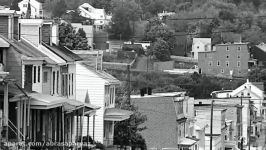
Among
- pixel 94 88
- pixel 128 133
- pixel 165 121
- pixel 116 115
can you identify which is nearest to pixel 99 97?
pixel 94 88

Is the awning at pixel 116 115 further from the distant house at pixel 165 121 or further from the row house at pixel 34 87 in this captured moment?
the distant house at pixel 165 121

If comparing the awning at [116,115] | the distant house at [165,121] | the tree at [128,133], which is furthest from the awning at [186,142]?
the awning at [116,115]

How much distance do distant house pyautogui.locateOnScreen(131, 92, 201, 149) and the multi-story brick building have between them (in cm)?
7859

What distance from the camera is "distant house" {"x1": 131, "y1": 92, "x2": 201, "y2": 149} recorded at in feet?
197

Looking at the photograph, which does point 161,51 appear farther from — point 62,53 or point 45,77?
point 45,77

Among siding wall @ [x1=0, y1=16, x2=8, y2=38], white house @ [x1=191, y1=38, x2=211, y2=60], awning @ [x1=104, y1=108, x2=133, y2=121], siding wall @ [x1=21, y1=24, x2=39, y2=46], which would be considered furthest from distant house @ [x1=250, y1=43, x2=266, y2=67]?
siding wall @ [x1=0, y1=16, x2=8, y2=38]

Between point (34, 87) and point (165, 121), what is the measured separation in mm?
22255

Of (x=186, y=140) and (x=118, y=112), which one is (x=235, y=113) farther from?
(x=118, y=112)

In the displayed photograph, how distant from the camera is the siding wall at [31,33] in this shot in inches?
1626

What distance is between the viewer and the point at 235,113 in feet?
278

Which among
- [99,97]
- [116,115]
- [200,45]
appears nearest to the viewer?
[99,97]

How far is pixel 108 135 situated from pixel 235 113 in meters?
36.0

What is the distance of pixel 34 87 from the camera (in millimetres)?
38719

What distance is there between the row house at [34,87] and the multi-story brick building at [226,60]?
98617 millimetres
